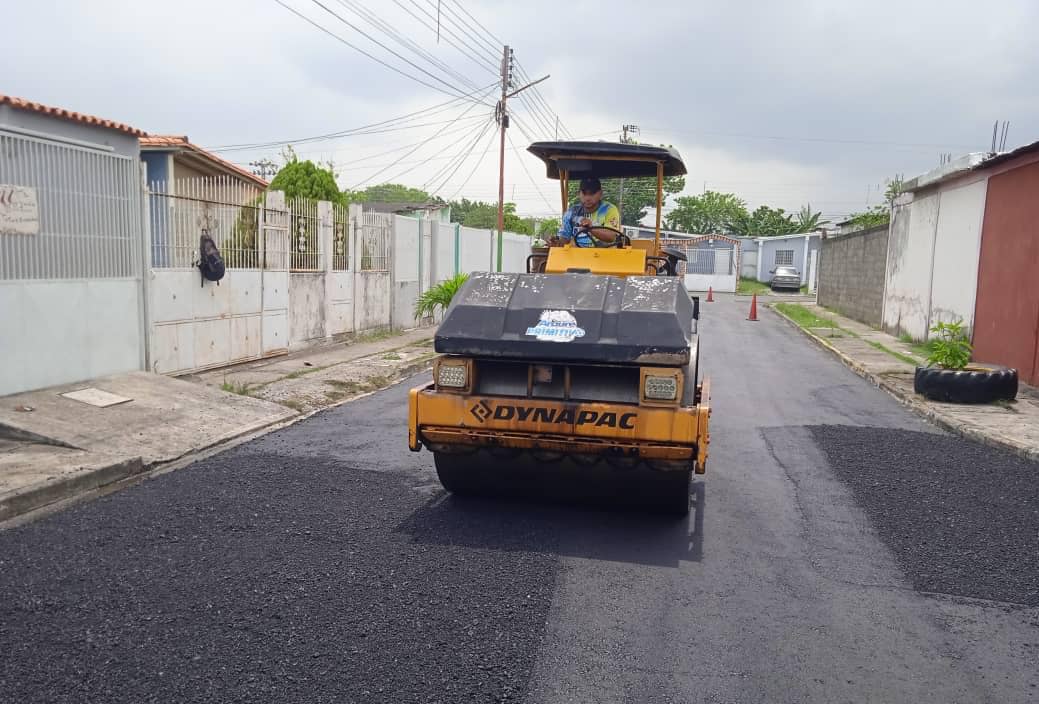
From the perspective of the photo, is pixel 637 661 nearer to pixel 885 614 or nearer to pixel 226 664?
pixel 885 614

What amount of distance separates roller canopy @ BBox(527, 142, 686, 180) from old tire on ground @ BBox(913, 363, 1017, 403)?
4.88 meters

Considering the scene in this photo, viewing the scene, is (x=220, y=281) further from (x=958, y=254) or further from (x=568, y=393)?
(x=958, y=254)

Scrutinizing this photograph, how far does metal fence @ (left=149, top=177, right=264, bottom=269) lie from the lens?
10266 millimetres

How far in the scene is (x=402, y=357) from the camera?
13828mm

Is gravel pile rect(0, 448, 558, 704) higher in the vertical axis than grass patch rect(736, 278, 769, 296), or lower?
lower

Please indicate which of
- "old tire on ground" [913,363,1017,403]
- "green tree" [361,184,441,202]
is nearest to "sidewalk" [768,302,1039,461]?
"old tire on ground" [913,363,1017,403]

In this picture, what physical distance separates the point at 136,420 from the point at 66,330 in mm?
1432

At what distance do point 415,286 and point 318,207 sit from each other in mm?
4948

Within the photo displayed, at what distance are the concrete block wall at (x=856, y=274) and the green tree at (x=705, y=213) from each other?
3604cm

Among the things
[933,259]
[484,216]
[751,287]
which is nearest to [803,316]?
[933,259]

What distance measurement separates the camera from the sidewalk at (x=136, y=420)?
6242mm

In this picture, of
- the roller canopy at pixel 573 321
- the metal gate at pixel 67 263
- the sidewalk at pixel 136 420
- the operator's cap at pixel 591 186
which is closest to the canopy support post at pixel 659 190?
the operator's cap at pixel 591 186

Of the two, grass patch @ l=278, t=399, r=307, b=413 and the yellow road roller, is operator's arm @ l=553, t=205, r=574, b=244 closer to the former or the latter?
the yellow road roller

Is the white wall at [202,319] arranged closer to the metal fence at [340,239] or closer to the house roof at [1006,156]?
the metal fence at [340,239]
